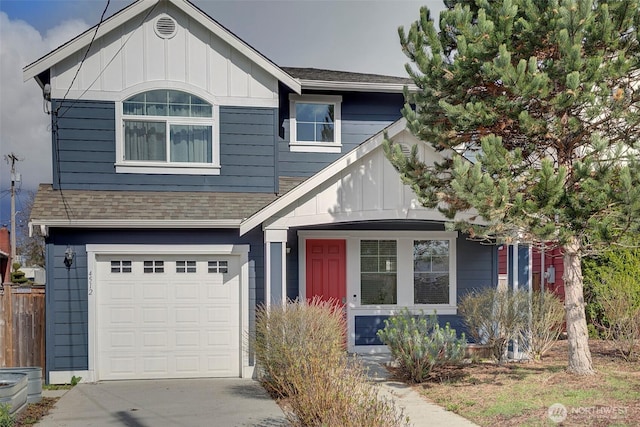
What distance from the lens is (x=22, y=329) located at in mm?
9633

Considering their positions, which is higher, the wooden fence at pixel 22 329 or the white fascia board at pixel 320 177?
the white fascia board at pixel 320 177

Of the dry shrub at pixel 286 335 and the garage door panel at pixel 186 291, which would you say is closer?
the dry shrub at pixel 286 335

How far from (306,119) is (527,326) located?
18.6 feet

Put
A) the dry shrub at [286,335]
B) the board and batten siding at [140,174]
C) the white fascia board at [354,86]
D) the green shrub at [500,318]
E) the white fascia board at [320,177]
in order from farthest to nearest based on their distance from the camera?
the white fascia board at [354,86] → the board and batten siding at [140,174] → the green shrub at [500,318] → the white fascia board at [320,177] → the dry shrub at [286,335]

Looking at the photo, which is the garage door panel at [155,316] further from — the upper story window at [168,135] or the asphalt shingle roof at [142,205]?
the upper story window at [168,135]

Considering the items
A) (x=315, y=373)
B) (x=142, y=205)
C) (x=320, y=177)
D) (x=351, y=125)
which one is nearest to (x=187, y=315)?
(x=142, y=205)

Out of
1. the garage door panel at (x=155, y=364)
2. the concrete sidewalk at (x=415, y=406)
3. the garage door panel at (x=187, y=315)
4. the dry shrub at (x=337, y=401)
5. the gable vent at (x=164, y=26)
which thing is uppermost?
the gable vent at (x=164, y=26)

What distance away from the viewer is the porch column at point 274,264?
360 inches

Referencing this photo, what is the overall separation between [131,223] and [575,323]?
6931 millimetres

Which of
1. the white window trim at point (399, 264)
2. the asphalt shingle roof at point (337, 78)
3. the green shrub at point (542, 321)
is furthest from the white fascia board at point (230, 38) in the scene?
the green shrub at point (542, 321)

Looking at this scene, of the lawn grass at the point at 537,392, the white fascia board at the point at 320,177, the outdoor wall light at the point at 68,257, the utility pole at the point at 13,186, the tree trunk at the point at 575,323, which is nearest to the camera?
the lawn grass at the point at 537,392

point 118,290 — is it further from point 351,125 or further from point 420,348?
point 351,125

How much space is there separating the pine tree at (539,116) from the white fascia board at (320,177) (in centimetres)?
95

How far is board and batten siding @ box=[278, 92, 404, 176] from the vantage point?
1116 cm
